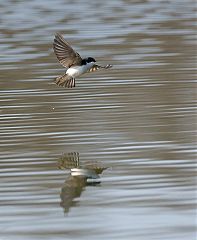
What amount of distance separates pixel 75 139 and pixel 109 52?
621 cm

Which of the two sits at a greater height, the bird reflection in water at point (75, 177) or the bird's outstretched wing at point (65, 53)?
the bird's outstretched wing at point (65, 53)

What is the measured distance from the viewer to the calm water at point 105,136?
23.5ft

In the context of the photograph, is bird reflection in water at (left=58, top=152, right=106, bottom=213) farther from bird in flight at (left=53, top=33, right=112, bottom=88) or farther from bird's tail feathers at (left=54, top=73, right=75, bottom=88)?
bird's tail feathers at (left=54, top=73, right=75, bottom=88)

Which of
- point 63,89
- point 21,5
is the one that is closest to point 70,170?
point 63,89

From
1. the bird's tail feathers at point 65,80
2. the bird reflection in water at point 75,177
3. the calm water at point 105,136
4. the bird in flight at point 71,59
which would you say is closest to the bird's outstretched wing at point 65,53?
the bird in flight at point 71,59

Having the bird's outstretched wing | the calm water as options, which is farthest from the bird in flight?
the calm water

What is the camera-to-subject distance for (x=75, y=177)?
858 cm

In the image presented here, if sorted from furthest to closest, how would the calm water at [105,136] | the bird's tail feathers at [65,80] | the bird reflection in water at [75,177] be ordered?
1. the bird's tail feathers at [65,80]
2. the bird reflection in water at [75,177]
3. the calm water at [105,136]

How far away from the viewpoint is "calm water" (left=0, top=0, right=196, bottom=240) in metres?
7.15

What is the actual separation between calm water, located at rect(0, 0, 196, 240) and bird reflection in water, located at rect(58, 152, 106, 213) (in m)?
0.03

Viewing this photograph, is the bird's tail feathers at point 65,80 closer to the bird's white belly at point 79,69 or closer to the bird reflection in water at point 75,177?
the bird's white belly at point 79,69

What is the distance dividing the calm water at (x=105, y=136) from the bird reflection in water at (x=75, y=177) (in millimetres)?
26

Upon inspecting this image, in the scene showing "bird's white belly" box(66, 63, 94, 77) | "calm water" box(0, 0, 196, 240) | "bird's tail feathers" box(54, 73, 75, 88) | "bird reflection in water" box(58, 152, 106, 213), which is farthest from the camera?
"bird's tail feathers" box(54, 73, 75, 88)

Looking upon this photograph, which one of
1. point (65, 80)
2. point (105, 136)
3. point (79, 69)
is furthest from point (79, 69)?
point (105, 136)
